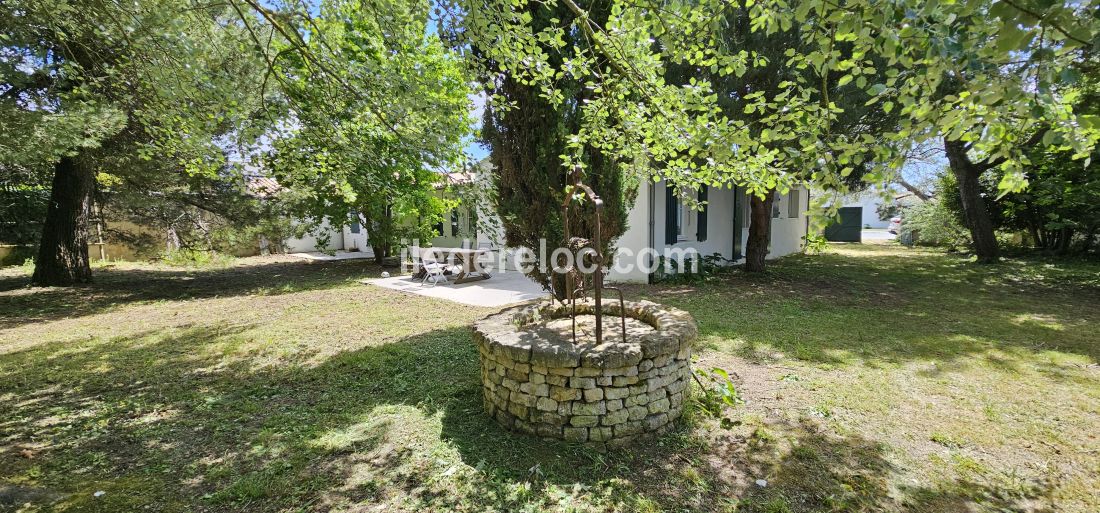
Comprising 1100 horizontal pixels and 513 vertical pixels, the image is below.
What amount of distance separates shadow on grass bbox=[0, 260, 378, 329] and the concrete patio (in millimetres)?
1654

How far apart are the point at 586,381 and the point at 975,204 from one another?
15.1 meters

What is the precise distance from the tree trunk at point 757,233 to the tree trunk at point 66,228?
48.5 feet

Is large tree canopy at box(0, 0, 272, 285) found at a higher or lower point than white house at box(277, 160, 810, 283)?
higher

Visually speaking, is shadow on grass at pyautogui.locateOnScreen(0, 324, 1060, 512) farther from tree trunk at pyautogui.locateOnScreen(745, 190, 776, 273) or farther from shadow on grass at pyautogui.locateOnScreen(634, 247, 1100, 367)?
tree trunk at pyautogui.locateOnScreen(745, 190, 776, 273)

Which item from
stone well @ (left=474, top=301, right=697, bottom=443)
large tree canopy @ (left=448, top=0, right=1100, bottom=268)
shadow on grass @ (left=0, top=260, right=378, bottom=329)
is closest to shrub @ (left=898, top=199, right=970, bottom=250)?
large tree canopy @ (left=448, top=0, right=1100, bottom=268)

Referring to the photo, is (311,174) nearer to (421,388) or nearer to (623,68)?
(421,388)

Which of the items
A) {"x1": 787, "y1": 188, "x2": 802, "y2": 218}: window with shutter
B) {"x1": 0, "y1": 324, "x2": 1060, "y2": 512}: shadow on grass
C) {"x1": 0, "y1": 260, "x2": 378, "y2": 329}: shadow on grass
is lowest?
{"x1": 0, "y1": 324, "x2": 1060, "y2": 512}: shadow on grass

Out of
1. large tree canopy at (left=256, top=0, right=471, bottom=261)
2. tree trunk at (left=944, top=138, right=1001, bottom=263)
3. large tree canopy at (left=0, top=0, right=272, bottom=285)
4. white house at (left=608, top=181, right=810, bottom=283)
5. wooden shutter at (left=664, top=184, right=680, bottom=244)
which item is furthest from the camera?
tree trunk at (left=944, top=138, right=1001, bottom=263)

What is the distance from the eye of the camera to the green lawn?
2.62 m

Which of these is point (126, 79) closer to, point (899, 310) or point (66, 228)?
point (66, 228)

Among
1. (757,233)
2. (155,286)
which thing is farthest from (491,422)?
(155,286)

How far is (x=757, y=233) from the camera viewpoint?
10.8 metres

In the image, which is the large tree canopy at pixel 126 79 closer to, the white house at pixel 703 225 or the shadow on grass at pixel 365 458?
the shadow on grass at pixel 365 458

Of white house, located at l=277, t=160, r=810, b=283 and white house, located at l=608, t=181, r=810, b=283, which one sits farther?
white house, located at l=608, t=181, r=810, b=283
